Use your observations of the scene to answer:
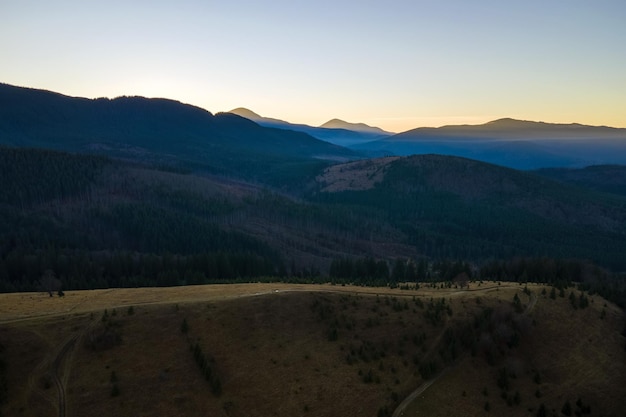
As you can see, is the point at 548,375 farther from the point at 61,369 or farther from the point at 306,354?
the point at 61,369

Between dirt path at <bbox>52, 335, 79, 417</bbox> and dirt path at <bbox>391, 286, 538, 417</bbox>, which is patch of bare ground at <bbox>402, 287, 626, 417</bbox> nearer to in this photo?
dirt path at <bbox>391, 286, 538, 417</bbox>

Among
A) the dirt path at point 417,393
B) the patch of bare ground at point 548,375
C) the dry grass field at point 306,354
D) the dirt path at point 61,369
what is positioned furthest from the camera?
the patch of bare ground at point 548,375

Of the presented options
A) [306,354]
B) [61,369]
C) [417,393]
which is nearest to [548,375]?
[417,393]

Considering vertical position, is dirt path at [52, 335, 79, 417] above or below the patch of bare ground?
above

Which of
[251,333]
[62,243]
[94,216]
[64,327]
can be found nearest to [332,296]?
[251,333]

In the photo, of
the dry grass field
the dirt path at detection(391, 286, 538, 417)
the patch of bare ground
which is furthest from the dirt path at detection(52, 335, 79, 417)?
the patch of bare ground

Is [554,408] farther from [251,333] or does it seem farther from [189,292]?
[189,292]

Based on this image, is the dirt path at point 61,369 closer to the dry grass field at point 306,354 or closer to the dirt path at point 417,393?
the dry grass field at point 306,354

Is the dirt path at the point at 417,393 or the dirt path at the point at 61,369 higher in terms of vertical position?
the dirt path at the point at 61,369

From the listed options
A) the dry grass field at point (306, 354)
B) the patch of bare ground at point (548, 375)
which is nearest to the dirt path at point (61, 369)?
the dry grass field at point (306, 354)
